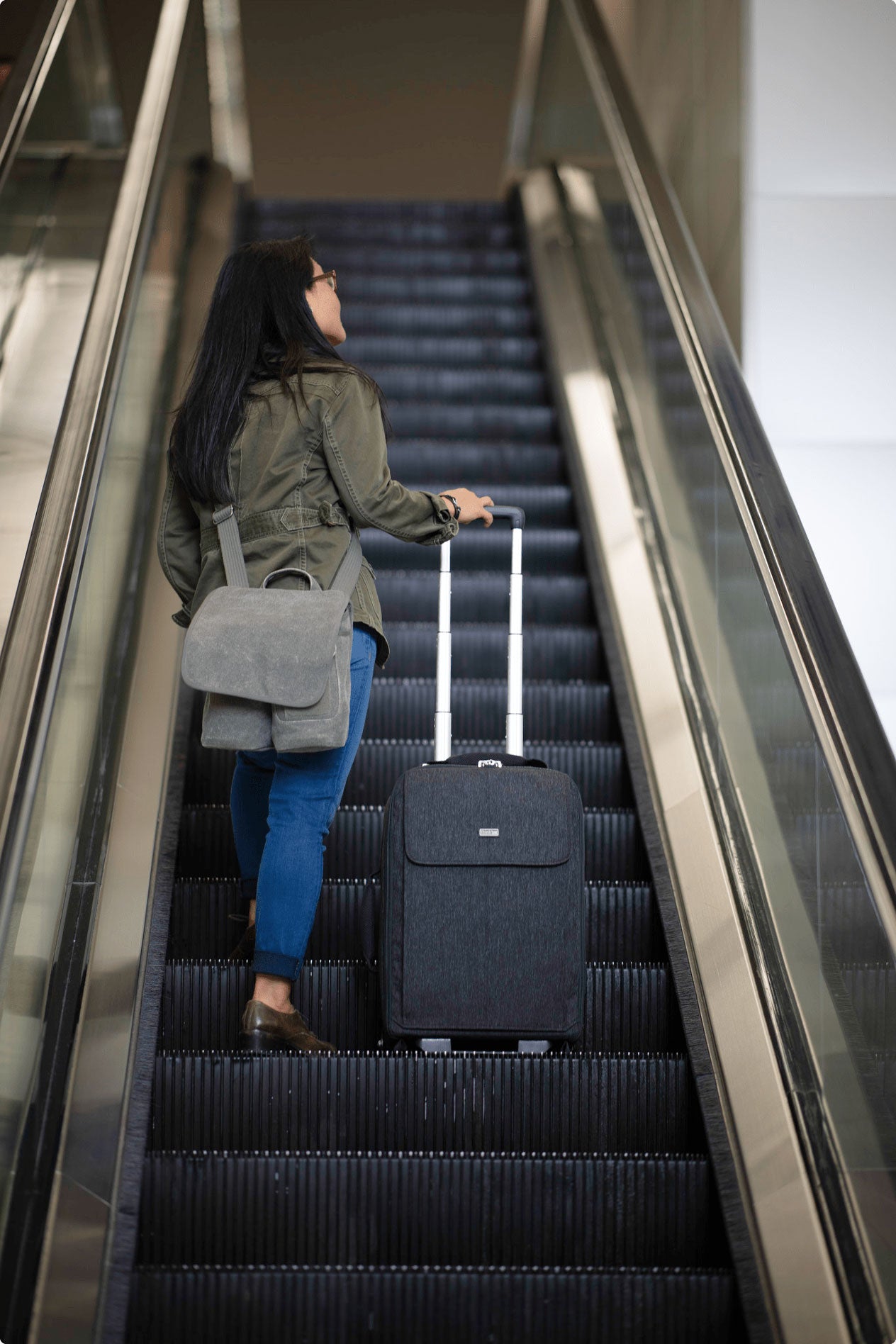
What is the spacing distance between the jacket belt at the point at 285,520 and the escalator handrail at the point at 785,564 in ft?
2.91

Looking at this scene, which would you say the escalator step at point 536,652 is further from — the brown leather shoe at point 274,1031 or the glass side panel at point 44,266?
the brown leather shoe at point 274,1031

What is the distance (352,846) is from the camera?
3619 millimetres

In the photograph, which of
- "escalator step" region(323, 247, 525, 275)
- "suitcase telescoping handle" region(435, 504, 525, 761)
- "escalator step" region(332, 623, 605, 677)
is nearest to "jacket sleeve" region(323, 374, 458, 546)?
"suitcase telescoping handle" region(435, 504, 525, 761)

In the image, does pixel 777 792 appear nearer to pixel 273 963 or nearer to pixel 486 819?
pixel 486 819

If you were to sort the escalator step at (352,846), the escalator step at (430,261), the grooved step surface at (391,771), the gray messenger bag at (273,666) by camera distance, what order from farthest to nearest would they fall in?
1. the escalator step at (430,261)
2. the grooved step surface at (391,771)
3. the escalator step at (352,846)
4. the gray messenger bag at (273,666)

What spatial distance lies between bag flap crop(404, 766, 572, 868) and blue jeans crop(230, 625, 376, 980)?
7.0 inches

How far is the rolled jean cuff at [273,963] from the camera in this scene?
2.78 m

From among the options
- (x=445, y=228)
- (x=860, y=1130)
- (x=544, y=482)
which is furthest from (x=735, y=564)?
(x=445, y=228)

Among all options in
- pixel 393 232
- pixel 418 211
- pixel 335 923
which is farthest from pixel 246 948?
pixel 418 211

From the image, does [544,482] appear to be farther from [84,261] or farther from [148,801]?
[148,801]

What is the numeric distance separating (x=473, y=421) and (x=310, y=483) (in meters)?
3.01

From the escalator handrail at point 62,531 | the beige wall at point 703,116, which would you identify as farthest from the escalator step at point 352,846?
the beige wall at point 703,116

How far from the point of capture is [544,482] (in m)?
5.47

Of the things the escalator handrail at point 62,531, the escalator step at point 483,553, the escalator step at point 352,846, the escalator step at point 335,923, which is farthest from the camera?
the escalator step at point 483,553
